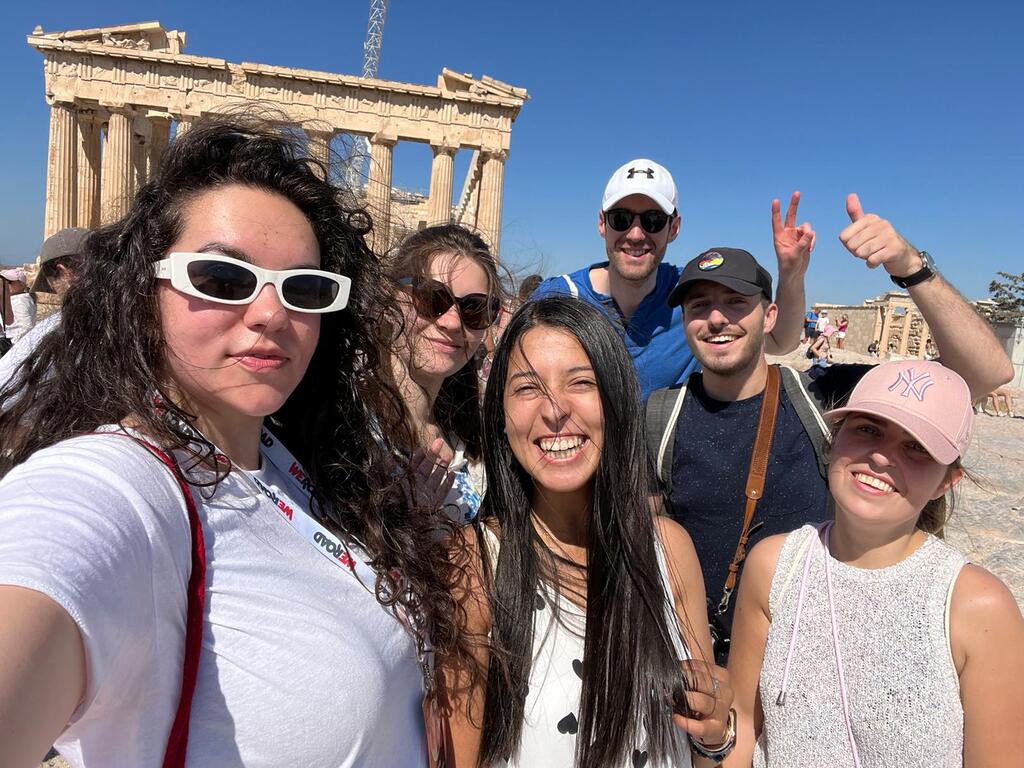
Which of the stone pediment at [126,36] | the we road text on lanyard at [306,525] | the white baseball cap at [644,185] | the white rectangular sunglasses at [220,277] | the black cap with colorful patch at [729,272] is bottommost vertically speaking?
the we road text on lanyard at [306,525]

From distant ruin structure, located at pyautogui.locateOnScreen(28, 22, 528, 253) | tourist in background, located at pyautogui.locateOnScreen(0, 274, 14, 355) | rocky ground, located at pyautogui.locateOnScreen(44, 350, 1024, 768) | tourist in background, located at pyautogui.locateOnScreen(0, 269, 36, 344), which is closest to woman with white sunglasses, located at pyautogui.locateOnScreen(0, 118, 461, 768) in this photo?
rocky ground, located at pyautogui.locateOnScreen(44, 350, 1024, 768)

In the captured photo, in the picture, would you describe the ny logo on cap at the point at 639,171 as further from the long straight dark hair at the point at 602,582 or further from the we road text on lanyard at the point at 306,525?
the we road text on lanyard at the point at 306,525

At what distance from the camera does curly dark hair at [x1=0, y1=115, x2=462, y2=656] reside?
140 centimetres

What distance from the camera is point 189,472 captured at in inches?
51.9

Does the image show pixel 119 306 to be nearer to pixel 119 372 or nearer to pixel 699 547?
pixel 119 372

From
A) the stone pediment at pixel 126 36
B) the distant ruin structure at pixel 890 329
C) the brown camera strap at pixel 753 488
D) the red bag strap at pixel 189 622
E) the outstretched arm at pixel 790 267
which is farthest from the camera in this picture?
the distant ruin structure at pixel 890 329

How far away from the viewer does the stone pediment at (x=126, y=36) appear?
888 inches

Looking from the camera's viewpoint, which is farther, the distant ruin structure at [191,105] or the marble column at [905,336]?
the marble column at [905,336]

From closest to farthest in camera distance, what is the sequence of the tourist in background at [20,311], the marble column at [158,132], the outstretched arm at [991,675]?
1. the outstretched arm at [991,675]
2. the tourist in background at [20,311]
3. the marble column at [158,132]

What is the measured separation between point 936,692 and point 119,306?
2.31 m

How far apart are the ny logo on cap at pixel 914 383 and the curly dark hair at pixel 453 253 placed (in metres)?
1.74

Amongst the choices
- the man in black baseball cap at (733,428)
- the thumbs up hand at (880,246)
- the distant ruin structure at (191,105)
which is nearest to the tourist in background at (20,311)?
the man in black baseball cap at (733,428)

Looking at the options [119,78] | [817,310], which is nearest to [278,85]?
[119,78]

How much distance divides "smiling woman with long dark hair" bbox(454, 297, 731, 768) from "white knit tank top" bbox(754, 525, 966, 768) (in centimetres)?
22
